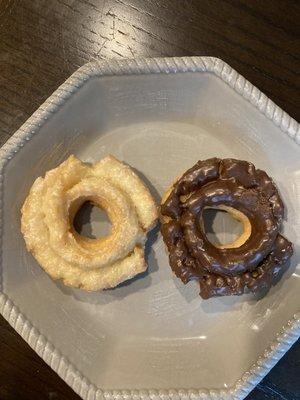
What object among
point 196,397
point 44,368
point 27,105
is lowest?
point 44,368

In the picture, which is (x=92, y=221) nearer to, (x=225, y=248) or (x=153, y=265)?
(x=153, y=265)

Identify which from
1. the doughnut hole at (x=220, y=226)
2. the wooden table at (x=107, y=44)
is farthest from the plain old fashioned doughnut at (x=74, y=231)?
the wooden table at (x=107, y=44)

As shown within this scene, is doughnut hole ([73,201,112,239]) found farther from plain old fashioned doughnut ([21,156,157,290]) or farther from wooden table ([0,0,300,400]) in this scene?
wooden table ([0,0,300,400])

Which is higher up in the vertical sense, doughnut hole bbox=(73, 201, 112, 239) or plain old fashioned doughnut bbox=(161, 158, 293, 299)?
plain old fashioned doughnut bbox=(161, 158, 293, 299)

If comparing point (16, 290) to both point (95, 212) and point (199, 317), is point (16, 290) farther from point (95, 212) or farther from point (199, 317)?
point (199, 317)

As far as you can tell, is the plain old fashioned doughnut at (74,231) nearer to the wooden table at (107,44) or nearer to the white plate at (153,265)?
the white plate at (153,265)

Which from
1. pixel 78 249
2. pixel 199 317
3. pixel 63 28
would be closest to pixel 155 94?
pixel 63 28

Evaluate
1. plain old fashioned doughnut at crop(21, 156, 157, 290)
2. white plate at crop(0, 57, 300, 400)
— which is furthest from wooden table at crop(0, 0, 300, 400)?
plain old fashioned doughnut at crop(21, 156, 157, 290)

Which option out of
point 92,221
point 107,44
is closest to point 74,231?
point 92,221
